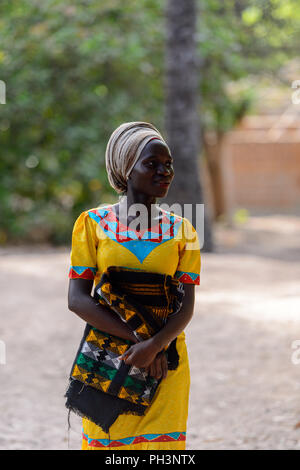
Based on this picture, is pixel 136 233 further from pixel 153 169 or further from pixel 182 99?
pixel 182 99

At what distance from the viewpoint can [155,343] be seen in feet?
7.49

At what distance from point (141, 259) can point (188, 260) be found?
7.0 inches

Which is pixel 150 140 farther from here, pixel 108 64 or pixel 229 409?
pixel 108 64

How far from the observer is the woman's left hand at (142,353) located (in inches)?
89.6

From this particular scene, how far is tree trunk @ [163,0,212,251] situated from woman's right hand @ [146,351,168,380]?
25.5 feet

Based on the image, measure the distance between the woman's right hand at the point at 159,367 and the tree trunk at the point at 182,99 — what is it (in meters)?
7.78

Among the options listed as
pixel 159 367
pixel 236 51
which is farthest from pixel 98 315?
pixel 236 51

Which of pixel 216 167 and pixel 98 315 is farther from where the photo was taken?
pixel 216 167

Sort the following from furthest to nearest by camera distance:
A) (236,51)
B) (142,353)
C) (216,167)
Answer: (216,167) → (236,51) → (142,353)

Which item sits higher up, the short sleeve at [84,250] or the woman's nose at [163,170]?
the woman's nose at [163,170]
